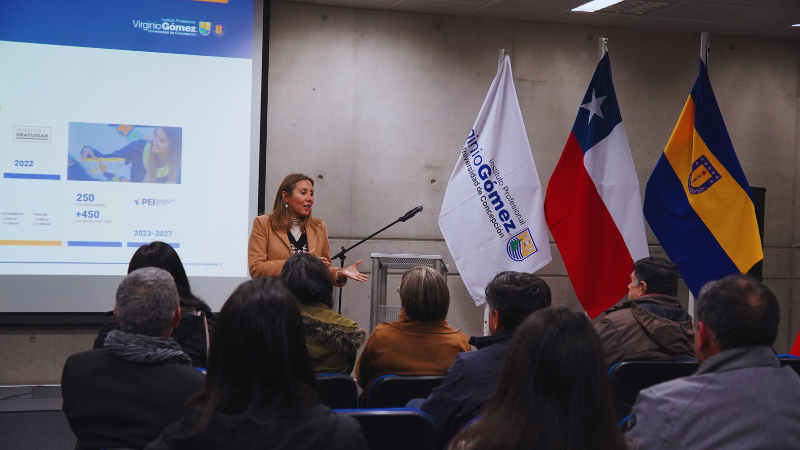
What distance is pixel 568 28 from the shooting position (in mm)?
5836

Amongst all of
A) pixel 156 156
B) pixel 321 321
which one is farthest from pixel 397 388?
pixel 156 156

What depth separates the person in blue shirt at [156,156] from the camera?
15.7 feet

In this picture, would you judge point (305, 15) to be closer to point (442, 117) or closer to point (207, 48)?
point (207, 48)

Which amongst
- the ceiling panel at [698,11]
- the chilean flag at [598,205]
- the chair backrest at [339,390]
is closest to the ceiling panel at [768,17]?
the ceiling panel at [698,11]

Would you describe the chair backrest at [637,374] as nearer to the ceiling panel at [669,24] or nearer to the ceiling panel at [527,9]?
the ceiling panel at [527,9]

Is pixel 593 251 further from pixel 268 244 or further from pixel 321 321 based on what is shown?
pixel 321 321

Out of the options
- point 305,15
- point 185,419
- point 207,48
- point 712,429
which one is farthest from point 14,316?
point 712,429

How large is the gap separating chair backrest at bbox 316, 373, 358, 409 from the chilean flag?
2826 millimetres

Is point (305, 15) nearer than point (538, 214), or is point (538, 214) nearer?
point (538, 214)

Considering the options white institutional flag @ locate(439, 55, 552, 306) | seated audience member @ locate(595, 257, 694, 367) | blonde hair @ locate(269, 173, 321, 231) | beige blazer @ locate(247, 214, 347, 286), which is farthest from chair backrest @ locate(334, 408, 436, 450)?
white institutional flag @ locate(439, 55, 552, 306)

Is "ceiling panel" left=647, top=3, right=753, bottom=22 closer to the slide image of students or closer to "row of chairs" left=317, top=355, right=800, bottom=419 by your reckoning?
"row of chairs" left=317, top=355, right=800, bottom=419

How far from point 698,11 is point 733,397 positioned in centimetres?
483

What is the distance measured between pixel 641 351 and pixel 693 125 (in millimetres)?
2466

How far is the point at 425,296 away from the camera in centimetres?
257
